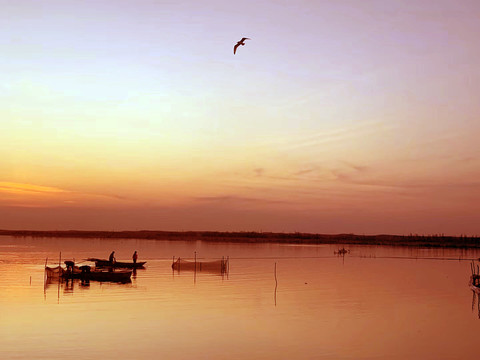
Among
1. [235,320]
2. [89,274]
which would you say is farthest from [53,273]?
[235,320]

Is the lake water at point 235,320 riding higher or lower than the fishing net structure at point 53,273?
lower

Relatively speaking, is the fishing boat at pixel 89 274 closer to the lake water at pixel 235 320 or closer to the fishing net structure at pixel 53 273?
the fishing net structure at pixel 53 273

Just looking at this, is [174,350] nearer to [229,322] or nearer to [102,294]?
[229,322]

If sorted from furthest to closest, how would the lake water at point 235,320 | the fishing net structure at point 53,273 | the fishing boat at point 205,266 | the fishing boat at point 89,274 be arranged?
the fishing boat at point 205,266 < the fishing boat at point 89,274 < the fishing net structure at point 53,273 < the lake water at point 235,320

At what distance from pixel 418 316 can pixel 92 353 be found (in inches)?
695

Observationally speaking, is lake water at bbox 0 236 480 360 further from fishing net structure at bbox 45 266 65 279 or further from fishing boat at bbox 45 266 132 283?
fishing net structure at bbox 45 266 65 279

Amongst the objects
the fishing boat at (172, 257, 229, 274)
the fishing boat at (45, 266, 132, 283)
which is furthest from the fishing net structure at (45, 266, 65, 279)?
the fishing boat at (172, 257, 229, 274)

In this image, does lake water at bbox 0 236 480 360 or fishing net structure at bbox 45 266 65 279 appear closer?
lake water at bbox 0 236 480 360

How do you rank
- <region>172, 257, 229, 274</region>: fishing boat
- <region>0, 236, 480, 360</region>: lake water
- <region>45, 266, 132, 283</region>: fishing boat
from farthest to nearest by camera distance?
<region>172, 257, 229, 274</region>: fishing boat < <region>45, 266, 132, 283</region>: fishing boat < <region>0, 236, 480, 360</region>: lake water

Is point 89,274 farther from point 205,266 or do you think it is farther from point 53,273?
point 205,266

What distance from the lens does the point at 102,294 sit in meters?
34.9

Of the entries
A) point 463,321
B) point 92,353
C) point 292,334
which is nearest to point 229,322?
point 292,334

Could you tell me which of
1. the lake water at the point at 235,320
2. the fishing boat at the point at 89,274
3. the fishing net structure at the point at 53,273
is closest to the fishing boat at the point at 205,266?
the lake water at the point at 235,320

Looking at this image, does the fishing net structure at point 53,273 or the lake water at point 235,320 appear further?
the fishing net structure at point 53,273
